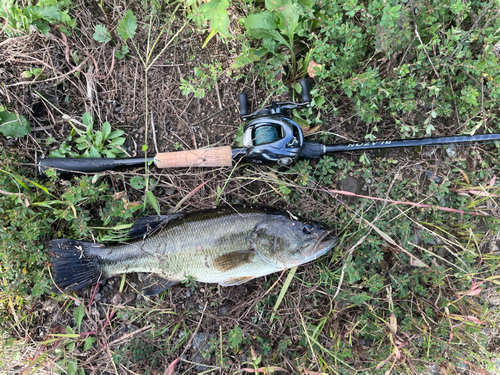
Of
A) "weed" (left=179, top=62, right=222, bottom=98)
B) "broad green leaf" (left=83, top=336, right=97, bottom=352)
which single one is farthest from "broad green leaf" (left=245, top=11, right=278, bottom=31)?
"broad green leaf" (left=83, top=336, right=97, bottom=352)

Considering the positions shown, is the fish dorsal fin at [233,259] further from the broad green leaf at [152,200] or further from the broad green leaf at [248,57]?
the broad green leaf at [248,57]

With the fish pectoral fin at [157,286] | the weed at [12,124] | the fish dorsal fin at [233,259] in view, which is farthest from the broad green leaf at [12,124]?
the fish dorsal fin at [233,259]

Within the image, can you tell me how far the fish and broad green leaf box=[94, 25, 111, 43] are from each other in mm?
2144

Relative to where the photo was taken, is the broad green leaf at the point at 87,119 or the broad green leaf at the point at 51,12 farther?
the broad green leaf at the point at 87,119

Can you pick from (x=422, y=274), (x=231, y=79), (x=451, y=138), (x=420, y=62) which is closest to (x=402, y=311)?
(x=422, y=274)

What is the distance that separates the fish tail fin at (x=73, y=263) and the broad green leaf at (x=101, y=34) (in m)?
2.30

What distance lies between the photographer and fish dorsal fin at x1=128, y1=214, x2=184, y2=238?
3.18 metres

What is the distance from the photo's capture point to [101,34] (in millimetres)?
3508

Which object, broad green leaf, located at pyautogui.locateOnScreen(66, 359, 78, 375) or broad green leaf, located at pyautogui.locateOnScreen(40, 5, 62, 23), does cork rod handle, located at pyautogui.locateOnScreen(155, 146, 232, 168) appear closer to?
broad green leaf, located at pyautogui.locateOnScreen(40, 5, 62, 23)

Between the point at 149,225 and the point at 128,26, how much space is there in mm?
2307

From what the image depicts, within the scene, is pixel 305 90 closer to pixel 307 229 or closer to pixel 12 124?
pixel 307 229

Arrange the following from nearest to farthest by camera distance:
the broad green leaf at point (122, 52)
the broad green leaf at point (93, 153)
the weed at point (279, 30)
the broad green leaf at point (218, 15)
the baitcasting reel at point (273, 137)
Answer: the broad green leaf at point (218, 15) → the baitcasting reel at point (273, 137) → the weed at point (279, 30) → the broad green leaf at point (93, 153) → the broad green leaf at point (122, 52)

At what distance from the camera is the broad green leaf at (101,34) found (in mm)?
3486

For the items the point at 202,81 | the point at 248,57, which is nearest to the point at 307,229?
the point at 248,57
